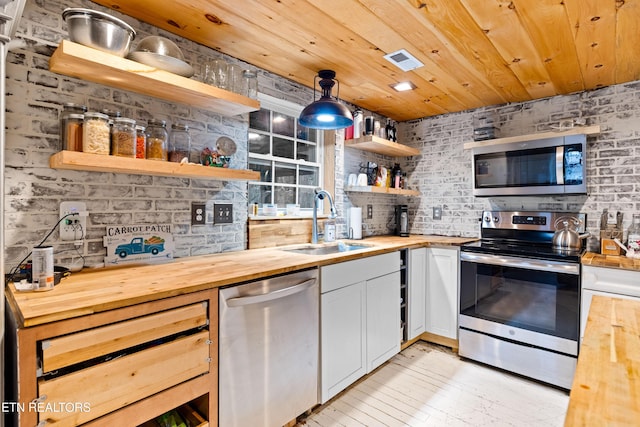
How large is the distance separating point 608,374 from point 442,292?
2.30 meters

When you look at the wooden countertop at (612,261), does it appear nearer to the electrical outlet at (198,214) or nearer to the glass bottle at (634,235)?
the glass bottle at (634,235)

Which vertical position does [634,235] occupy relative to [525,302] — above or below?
above

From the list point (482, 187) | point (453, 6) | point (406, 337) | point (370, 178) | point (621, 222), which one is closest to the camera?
point (453, 6)

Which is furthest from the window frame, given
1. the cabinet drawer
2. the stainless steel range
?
the stainless steel range

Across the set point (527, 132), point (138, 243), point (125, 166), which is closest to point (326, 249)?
point (138, 243)

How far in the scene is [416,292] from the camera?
9.83 feet

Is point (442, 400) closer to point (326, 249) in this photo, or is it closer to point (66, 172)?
point (326, 249)

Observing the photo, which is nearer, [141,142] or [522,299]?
[141,142]

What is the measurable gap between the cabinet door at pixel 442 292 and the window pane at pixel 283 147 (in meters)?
1.55

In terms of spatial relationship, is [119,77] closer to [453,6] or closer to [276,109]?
[276,109]

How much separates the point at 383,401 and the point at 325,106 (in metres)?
1.98

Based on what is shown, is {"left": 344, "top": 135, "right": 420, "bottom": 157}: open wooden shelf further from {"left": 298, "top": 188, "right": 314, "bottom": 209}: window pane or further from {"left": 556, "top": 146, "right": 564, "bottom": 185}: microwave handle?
{"left": 556, "top": 146, "right": 564, "bottom": 185}: microwave handle

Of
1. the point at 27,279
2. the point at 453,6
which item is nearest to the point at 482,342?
the point at 453,6

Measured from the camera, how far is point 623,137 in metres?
2.71
